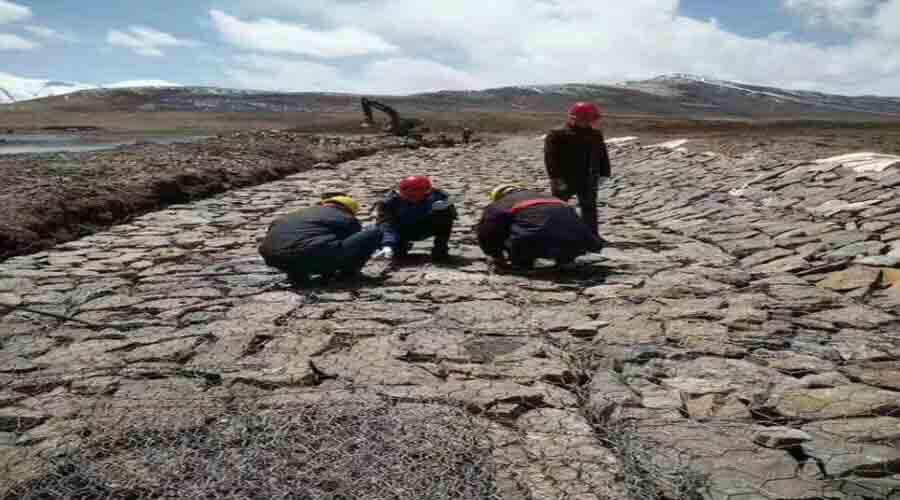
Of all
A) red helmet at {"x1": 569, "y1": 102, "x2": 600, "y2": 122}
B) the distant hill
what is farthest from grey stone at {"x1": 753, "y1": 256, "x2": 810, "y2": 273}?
the distant hill

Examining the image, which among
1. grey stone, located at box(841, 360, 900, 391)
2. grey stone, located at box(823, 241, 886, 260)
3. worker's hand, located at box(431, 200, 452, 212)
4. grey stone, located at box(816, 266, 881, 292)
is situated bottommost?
grey stone, located at box(841, 360, 900, 391)

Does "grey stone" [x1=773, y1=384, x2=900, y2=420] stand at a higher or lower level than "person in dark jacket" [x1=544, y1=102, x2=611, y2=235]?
lower

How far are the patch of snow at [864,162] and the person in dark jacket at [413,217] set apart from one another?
582 cm

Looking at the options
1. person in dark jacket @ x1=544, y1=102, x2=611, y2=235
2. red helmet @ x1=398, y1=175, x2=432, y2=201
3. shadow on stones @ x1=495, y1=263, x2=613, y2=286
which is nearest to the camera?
shadow on stones @ x1=495, y1=263, x2=613, y2=286

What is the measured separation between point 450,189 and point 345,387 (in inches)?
396

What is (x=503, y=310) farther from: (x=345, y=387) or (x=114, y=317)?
(x=114, y=317)

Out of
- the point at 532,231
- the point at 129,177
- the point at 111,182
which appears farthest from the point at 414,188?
the point at 129,177

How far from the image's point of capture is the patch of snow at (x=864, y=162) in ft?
28.6

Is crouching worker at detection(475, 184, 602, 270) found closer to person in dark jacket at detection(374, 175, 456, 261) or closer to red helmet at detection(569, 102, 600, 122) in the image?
person in dark jacket at detection(374, 175, 456, 261)

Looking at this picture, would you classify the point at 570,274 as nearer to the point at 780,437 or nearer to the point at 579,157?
the point at 579,157

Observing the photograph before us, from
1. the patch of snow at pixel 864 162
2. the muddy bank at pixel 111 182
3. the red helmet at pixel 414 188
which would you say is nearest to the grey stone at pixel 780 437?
the red helmet at pixel 414 188

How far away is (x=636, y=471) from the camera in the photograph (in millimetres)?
2867

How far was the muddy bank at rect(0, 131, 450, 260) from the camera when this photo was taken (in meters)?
8.19

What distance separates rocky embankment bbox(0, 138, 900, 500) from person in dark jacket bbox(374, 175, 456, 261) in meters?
0.28
